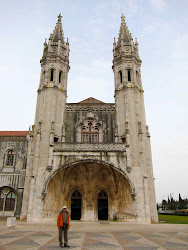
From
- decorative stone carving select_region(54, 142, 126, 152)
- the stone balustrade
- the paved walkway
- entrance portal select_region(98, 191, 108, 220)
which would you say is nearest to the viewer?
the paved walkway

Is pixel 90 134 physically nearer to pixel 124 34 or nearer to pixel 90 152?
pixel 90 152

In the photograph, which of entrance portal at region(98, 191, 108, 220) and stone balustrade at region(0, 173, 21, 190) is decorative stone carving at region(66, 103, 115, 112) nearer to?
entrance portal at region(98, 191, 108, 220)

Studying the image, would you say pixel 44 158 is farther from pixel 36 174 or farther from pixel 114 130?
pixel 114 130

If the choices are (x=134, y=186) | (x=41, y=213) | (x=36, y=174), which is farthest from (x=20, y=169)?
(x=134, y=186)

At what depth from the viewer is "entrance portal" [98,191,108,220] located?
21.3 metres

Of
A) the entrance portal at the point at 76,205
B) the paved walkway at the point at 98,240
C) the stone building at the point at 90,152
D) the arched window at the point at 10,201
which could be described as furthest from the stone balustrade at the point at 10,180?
the paved walkway at the point at 98,240

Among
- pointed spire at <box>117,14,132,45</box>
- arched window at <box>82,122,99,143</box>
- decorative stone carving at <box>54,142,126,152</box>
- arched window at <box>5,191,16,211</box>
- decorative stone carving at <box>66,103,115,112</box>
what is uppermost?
pointed spire at <box>117,14,132,45</box>

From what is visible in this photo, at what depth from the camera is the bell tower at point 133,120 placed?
19031 mm

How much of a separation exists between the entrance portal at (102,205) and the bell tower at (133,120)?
4393 mm

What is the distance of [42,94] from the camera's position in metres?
23.6

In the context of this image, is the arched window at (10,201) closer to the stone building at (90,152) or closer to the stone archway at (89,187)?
the stone building at (90,152)

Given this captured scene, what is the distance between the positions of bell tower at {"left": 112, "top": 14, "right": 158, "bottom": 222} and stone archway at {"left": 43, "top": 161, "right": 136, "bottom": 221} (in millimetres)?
1525

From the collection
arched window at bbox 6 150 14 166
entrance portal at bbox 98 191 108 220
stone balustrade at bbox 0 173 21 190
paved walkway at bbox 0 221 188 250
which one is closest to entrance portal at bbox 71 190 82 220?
entrance portal at bbox 98 191 108 220

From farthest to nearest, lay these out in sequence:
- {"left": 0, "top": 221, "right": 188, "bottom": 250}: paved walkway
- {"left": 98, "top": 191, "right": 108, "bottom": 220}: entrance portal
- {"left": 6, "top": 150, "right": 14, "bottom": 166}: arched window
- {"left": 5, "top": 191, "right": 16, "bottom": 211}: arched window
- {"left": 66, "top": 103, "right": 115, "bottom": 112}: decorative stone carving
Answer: {"left": 6, "top": 150, "right": 14, "bottom": 166}: arched window, {"left": 5, "top": 191, "right": 16, "bottom": 211}: arched window, {"left": 66, "top": 103, "right": 115, "bottom": 112}: decorative stone carving, {"left": 98, "top": 191, "right": 108, "bottom": 220}: entrance portal, {"left": 0, "top": 221, "right": 188, "bottom": 250}: paved walkway
